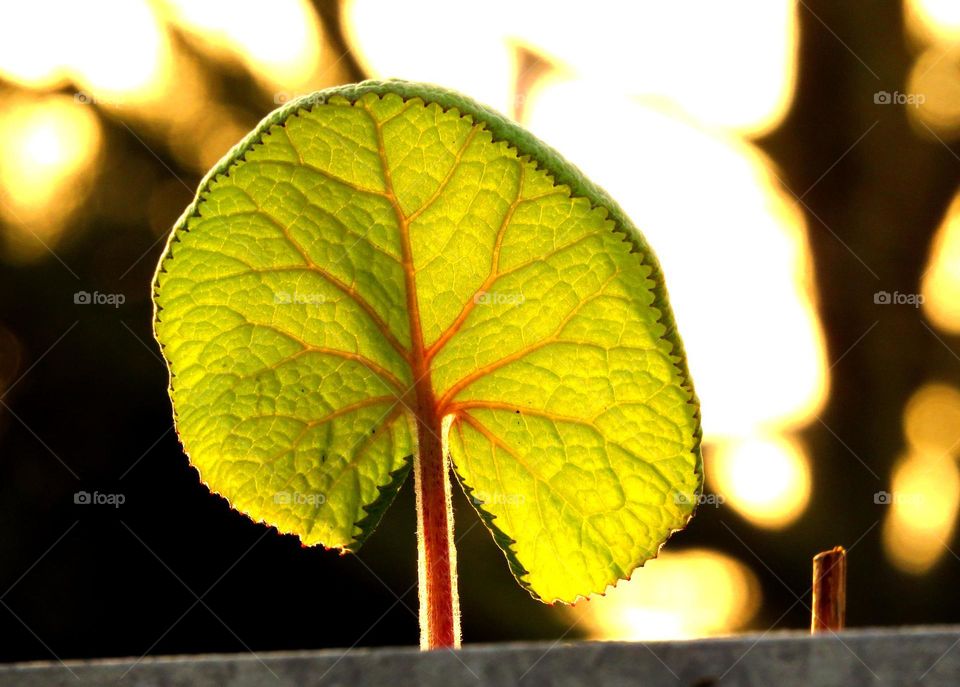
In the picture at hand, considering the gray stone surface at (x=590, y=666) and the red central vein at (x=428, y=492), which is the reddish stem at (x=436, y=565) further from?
the gray stone surface at (x=590, y=666)

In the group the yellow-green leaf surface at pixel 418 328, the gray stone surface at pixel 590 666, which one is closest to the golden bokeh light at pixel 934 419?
the yellow-green leaf surface at pixel 418 328

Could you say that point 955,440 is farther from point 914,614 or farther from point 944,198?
point 944,198

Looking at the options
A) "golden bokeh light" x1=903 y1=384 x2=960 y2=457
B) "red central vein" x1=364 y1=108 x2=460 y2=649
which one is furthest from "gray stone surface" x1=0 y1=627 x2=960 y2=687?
"golden bokeh light" x1=903 y1=384 x2=960 y2=457

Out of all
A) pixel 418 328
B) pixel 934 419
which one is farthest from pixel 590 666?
pixel 934 419

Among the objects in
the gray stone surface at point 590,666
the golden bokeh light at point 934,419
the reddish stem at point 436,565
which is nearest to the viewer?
the gray stone surface at point 590,666

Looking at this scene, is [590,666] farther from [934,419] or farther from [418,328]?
[934,419]
